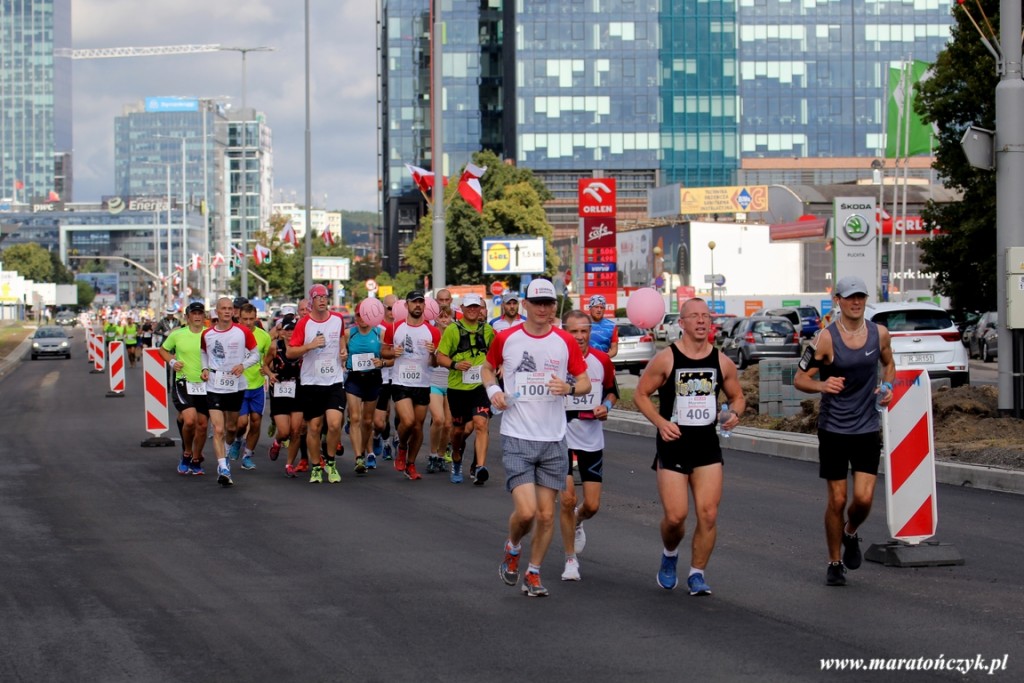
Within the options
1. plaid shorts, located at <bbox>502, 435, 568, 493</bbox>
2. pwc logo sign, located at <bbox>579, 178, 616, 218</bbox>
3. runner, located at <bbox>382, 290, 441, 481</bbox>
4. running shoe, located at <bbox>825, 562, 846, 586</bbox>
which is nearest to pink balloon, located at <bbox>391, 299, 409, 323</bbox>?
runner, located at <bbox>382, 290, 441, 481</bbox>

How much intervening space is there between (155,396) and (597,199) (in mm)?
20954

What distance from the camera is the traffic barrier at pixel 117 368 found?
3069cm

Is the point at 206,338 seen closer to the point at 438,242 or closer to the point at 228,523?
the point at 228,523

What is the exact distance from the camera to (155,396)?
64.9ft

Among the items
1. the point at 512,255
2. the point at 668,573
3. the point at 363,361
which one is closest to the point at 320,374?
the point at 363,361

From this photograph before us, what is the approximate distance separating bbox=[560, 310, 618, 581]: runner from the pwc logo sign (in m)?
28.8

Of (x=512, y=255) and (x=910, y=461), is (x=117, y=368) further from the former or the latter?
(x=512, y=255)

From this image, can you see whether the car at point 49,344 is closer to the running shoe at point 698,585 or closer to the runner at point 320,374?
the runner at point 320,374

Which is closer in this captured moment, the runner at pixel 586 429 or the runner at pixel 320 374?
the runner at pixel 586 429

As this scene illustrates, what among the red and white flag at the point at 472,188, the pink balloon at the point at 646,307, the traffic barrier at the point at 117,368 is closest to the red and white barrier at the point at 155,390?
the pink balloon at the point at 646,307

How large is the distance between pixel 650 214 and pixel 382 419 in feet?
303

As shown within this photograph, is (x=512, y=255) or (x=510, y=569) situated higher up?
(x=512, y=255)

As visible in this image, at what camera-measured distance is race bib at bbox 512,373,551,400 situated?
8.68 m

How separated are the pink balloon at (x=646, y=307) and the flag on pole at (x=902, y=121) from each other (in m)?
39.7
